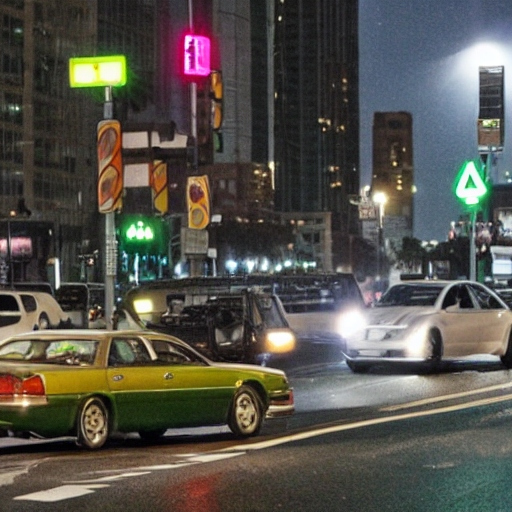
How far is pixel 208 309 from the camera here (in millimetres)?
21875

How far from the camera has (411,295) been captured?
2292 centimetres

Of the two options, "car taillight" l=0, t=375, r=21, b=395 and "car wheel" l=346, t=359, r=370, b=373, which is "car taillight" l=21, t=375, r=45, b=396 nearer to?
"car taillight" l=0, t=375, r=21, b=395

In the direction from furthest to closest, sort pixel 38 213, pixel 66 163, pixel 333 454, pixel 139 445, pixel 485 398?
pixel 66 163 → pixel 38 213 → pixel 485 398 → pixel 139 445 → pixel 333 454

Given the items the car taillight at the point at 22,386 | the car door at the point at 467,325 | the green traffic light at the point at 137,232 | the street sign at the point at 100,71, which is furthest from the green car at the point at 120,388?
the green traffic light at the point at 137,232

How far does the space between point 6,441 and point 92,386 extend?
6.07 ft

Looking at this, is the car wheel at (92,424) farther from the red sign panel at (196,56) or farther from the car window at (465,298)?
the red sign panel at (196,56)

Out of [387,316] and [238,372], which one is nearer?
[238,372]

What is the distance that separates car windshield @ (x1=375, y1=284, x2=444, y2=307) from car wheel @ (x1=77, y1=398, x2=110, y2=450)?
34.9ft

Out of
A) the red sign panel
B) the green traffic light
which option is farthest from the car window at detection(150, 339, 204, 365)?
the red sign panel

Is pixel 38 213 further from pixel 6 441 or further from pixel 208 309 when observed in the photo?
pixel 6 441

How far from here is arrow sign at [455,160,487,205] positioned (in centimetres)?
3256

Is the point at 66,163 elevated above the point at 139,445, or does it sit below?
above

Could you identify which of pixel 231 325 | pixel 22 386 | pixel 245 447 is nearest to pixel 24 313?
pixel 231 325

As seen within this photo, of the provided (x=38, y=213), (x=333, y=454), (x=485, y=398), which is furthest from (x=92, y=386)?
(x=38, y=213)
